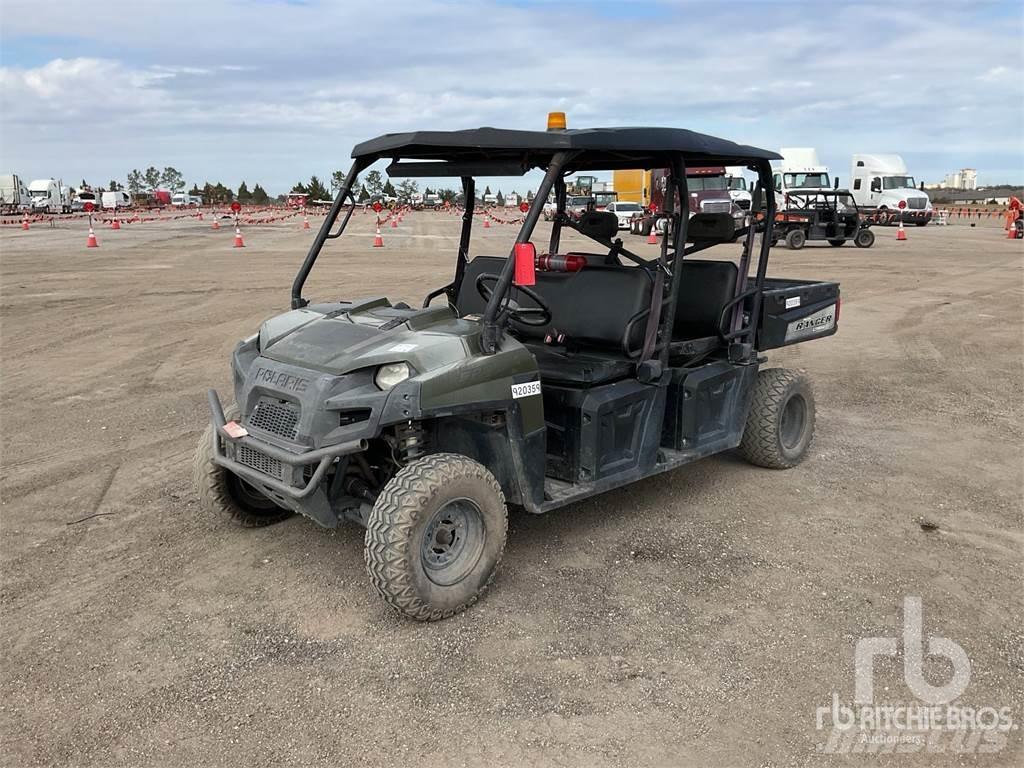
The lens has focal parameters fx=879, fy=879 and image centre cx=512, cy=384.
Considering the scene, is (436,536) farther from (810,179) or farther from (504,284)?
(810,179)

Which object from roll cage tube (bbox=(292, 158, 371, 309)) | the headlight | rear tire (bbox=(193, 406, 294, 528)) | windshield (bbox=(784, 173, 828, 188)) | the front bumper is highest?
windshield (bbox=(784, 173, 828, 188))

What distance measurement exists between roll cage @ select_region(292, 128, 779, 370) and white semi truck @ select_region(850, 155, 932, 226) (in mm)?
29721

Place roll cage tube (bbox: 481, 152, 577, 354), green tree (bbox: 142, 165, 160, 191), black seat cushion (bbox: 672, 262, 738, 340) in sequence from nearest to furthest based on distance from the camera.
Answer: roll cage tube (bbox: 481, 152, 577, 354)
black seat cushion (bbox: 672, 262, 738, 340)
green tree (bbox: 142, 165, 160, 191)

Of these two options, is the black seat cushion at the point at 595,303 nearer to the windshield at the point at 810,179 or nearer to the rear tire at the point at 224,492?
the rear tire at the point at 224,492

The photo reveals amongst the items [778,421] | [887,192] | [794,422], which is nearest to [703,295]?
[778,421]

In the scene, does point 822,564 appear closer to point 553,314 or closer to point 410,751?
point 553,314

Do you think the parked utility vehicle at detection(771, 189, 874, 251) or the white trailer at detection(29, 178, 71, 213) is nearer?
the parked utility vehicle at detection(771, 189, 874, 251)

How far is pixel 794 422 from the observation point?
574 centimetres

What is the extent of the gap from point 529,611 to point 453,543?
1.43 ft

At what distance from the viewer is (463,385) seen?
3.60 m

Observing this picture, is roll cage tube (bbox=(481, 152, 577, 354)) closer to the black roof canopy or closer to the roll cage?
the roll cage

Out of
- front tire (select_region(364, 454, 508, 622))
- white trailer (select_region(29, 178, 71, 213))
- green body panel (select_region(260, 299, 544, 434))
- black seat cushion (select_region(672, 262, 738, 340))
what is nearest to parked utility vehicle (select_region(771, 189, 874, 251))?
black seat cushion (select_region(672, 262, 738, 340))

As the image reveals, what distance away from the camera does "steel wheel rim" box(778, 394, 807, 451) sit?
568 centimetres

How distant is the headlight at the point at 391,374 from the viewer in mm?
3562
